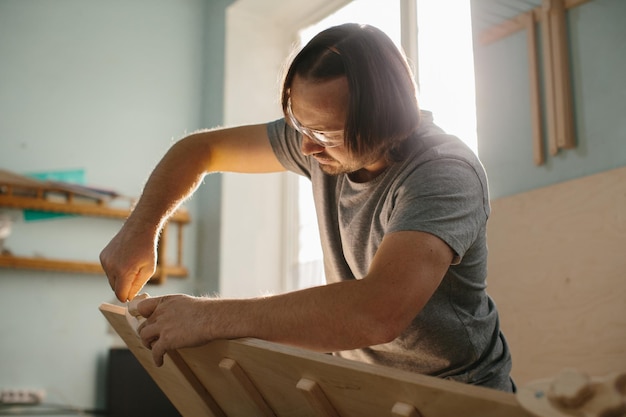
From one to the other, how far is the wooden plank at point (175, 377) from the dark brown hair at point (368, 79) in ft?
1.67

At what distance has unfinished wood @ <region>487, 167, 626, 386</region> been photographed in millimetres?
1916

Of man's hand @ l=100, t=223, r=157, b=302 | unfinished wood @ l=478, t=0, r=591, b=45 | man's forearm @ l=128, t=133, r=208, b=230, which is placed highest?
unfinished wood @ l=478, t=0, r=591, b=45

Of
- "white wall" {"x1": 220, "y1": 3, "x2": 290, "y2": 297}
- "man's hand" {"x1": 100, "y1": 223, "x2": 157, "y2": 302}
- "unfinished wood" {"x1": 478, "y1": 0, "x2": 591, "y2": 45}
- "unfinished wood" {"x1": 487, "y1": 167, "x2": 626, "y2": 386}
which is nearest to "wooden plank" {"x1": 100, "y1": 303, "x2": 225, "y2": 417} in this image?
"man's hand" {"x1": 100, "y1": 223, "x2": 157, "y2": 302}

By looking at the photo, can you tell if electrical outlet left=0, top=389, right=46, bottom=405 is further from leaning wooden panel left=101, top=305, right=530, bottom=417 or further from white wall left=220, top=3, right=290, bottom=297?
leaning wooden panel left=101, top=305, right=530, bottom=417

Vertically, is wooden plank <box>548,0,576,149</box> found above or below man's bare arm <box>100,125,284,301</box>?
above

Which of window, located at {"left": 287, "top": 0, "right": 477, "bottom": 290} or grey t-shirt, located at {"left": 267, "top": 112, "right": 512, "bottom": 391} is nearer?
grey t-shirt, located at {"left": 267, "top": 112, "right": 512, "bottom": 391}

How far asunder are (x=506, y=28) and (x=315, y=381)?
1931 millimetres

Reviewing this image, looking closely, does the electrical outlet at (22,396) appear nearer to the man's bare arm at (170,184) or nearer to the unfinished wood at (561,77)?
the man's bare arm at (170,184)

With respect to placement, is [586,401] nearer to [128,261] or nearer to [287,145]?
[128,261]

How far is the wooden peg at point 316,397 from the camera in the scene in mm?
789

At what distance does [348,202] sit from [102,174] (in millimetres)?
2669

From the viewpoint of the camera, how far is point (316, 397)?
799mm

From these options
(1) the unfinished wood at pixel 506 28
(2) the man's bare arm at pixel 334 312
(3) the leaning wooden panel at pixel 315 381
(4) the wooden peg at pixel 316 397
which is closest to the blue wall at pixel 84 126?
(1) the unfinished wood at pixel 506 28

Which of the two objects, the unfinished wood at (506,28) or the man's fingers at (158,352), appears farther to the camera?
the unfinished wood at (506,28)
